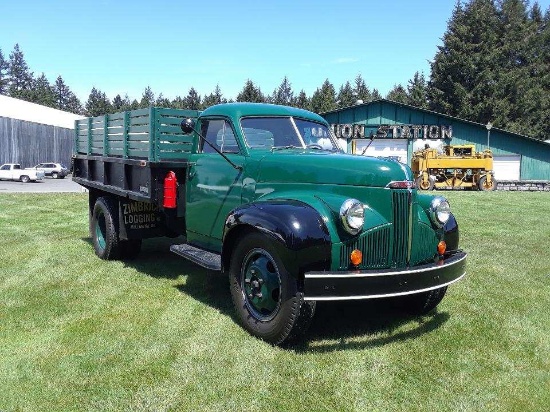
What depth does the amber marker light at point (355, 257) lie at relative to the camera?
12.7 feet

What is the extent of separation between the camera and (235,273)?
4.54 metres

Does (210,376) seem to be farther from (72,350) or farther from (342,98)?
(342,98)

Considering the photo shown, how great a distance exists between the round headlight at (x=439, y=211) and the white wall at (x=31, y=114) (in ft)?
121

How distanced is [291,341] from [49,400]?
1.76 meters

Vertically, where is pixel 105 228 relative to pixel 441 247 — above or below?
below

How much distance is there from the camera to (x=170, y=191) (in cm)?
585

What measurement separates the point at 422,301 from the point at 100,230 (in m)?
4.92

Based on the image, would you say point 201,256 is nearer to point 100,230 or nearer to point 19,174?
point 100,230

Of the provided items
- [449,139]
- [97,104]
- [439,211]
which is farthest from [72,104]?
[439,211]

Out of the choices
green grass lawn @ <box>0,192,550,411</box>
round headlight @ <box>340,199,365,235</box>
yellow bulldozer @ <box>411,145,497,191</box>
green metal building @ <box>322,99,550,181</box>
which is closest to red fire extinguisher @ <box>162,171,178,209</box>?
green grass lawn @ <box>0,192,550,411</box>

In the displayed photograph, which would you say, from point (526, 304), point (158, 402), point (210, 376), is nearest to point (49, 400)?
point (158, 402)

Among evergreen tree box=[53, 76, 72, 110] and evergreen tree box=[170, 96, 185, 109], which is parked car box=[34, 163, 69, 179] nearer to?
evergreen tree box=[170, 96, 185, 109]

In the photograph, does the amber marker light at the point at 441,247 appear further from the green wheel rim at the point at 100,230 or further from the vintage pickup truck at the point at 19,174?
the vintage pickup truck at the point at 19,174

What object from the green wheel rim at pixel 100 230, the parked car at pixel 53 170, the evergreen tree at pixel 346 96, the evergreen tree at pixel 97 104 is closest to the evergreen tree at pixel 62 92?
the evergreen tree at pixel 97 104
